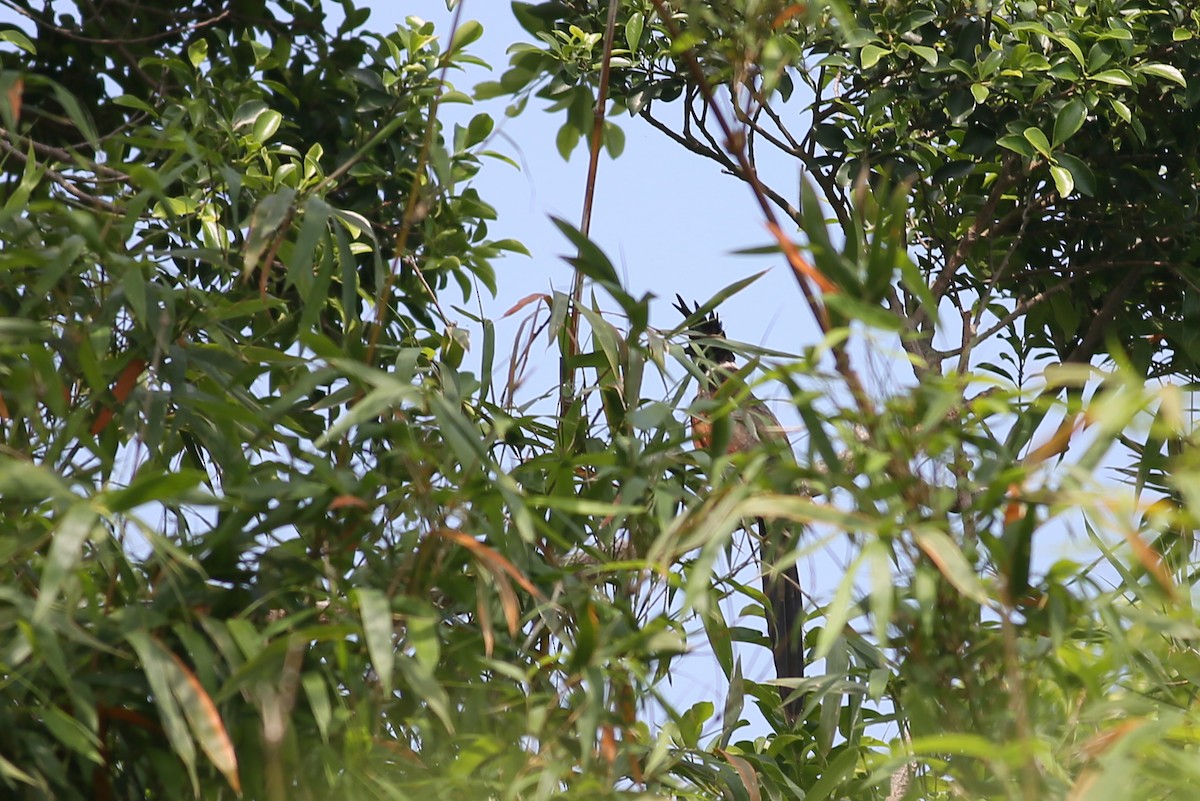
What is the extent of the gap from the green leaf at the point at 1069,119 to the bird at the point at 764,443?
0.51 meters

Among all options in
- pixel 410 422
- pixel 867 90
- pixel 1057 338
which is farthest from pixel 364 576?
pixel 1057 338

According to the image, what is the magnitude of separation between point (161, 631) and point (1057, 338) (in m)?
1.53

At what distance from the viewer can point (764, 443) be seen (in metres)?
0.93

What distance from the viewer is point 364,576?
0.84 metres

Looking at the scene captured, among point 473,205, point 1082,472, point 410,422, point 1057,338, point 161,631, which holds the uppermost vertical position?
point 473,205

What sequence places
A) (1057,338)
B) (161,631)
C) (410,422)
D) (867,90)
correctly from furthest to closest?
(1057,338)
(867,90)
(410,422)
(161,631)

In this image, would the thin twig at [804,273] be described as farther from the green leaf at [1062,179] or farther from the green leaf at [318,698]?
the green leaf at [1062,179]


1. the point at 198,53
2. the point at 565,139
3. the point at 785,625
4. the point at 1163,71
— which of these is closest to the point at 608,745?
the point at 785,625

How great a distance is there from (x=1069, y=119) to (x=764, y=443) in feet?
2.95

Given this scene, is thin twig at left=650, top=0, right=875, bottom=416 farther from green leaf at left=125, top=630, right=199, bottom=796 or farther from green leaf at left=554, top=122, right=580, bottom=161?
green leaf at left=554, top=122, right=580, bottom=161

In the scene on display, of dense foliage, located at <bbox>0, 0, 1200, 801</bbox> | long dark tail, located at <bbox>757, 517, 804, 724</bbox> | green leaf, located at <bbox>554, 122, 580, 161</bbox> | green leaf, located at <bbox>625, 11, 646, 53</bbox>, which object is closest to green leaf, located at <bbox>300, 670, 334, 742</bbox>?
dense foliage, located at <bbox>0, 0, 1200, 801</bbox>

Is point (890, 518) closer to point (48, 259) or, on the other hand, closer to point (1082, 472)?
point (1082, 472)

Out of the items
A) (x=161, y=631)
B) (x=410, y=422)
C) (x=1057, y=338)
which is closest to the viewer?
(x=161, y=631)

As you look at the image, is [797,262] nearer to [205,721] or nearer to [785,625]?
[205,721]
